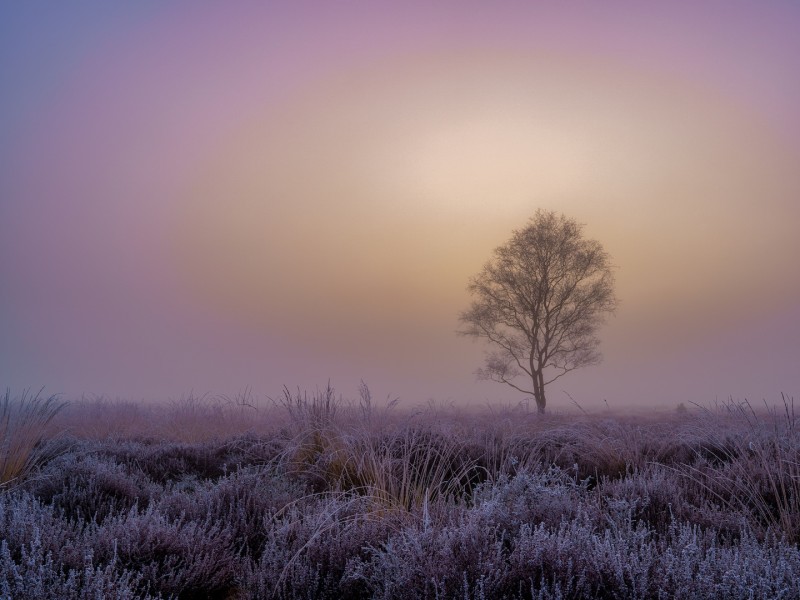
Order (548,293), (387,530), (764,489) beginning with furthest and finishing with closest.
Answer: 1. (548,293)
2. (764,489)
3. (387,530)

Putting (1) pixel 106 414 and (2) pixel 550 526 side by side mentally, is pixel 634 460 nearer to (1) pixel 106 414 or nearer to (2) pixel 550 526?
(2) pixel 550 526

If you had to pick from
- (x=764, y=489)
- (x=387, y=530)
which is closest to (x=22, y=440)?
(x=387, y=530)

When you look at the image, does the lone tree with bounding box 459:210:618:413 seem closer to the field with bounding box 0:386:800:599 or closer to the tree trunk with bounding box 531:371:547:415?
the tree trunk with bounding box 531:371:547:415

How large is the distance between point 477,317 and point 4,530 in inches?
988

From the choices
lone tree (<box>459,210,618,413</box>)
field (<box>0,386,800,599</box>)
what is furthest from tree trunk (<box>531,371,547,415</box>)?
field (<box>0,386,800,599</box>)

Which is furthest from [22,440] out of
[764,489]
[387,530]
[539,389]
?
[539,389]

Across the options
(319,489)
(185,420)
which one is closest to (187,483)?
(319,489)

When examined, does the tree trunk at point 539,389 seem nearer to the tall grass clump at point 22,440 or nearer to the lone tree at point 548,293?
the lone tree at point 548,293

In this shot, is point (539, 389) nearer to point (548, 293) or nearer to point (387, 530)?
point (548, 293)

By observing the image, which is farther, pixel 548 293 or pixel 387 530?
pixel 548 293

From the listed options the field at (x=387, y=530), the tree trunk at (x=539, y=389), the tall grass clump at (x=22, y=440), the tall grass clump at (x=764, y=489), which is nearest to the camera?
the field at (x=387, y=530)

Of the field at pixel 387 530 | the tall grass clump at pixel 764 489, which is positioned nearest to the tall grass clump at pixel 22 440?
the field at pixel 387 530

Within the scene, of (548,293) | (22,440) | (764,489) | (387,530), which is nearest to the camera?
(387,530)

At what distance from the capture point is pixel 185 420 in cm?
1399
